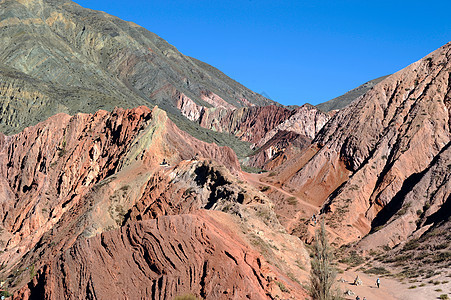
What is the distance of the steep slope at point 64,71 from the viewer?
115 meters

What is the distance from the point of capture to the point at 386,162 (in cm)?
6184

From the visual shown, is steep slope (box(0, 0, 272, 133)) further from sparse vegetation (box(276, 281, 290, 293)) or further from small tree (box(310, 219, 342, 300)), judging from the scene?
small tree (box(310, 219, 342, 300))

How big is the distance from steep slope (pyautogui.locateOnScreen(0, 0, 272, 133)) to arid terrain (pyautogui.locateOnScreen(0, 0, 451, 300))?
126ft

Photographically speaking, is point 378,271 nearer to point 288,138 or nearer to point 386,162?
point 386,162

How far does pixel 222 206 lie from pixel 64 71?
11266 centimetres

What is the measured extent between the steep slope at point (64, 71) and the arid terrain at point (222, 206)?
38481 mm

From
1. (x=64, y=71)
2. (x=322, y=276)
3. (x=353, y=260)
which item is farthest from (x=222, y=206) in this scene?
(x=64, y=71)

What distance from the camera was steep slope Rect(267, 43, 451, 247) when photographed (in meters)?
53.9

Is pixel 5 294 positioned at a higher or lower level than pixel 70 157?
lower

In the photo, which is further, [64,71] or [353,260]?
[64,71]

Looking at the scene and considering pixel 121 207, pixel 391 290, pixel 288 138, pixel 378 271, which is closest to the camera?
pixel 391 290

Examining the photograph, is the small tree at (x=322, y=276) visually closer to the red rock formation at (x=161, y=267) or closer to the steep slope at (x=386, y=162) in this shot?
the red rock formation at (x=161, y=267)

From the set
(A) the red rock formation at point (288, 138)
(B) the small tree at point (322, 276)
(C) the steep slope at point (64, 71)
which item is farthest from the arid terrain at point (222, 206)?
(C) the steep slope at point (64, 71)

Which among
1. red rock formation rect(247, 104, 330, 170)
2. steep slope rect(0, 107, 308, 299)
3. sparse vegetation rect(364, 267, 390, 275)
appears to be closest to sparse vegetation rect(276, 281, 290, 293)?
steep slope rect(0, 107, 308, 299)
